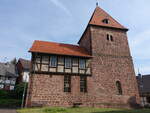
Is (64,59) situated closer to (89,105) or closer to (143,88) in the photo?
(89,105)

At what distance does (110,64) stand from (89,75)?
143 inches

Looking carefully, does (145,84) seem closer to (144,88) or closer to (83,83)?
(144,88)

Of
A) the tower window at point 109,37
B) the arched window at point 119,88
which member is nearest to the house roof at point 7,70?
the tower window at point 109,37

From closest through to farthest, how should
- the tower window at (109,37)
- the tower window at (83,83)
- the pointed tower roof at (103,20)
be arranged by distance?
the tower window at (83,83) < the tower window at (109,37) < the pointed tower roof at (103,20)

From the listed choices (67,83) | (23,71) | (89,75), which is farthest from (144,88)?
(23,71)

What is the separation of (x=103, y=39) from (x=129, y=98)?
8941 mm

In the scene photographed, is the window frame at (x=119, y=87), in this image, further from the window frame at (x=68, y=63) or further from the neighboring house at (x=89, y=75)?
the window frame at (x=68, y=63)

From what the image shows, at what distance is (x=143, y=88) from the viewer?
1334 inches

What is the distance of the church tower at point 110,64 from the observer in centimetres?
1875

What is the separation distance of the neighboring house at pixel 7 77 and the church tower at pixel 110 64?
2034cm

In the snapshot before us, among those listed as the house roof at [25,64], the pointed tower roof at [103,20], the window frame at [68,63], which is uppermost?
the pointed tower roof at [103,20]

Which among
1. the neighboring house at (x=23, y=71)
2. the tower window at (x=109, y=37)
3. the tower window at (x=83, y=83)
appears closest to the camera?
the tower window at (x=83, y=83)

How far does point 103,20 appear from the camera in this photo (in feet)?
77.4

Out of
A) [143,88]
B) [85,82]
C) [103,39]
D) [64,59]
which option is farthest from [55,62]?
[143,88]
